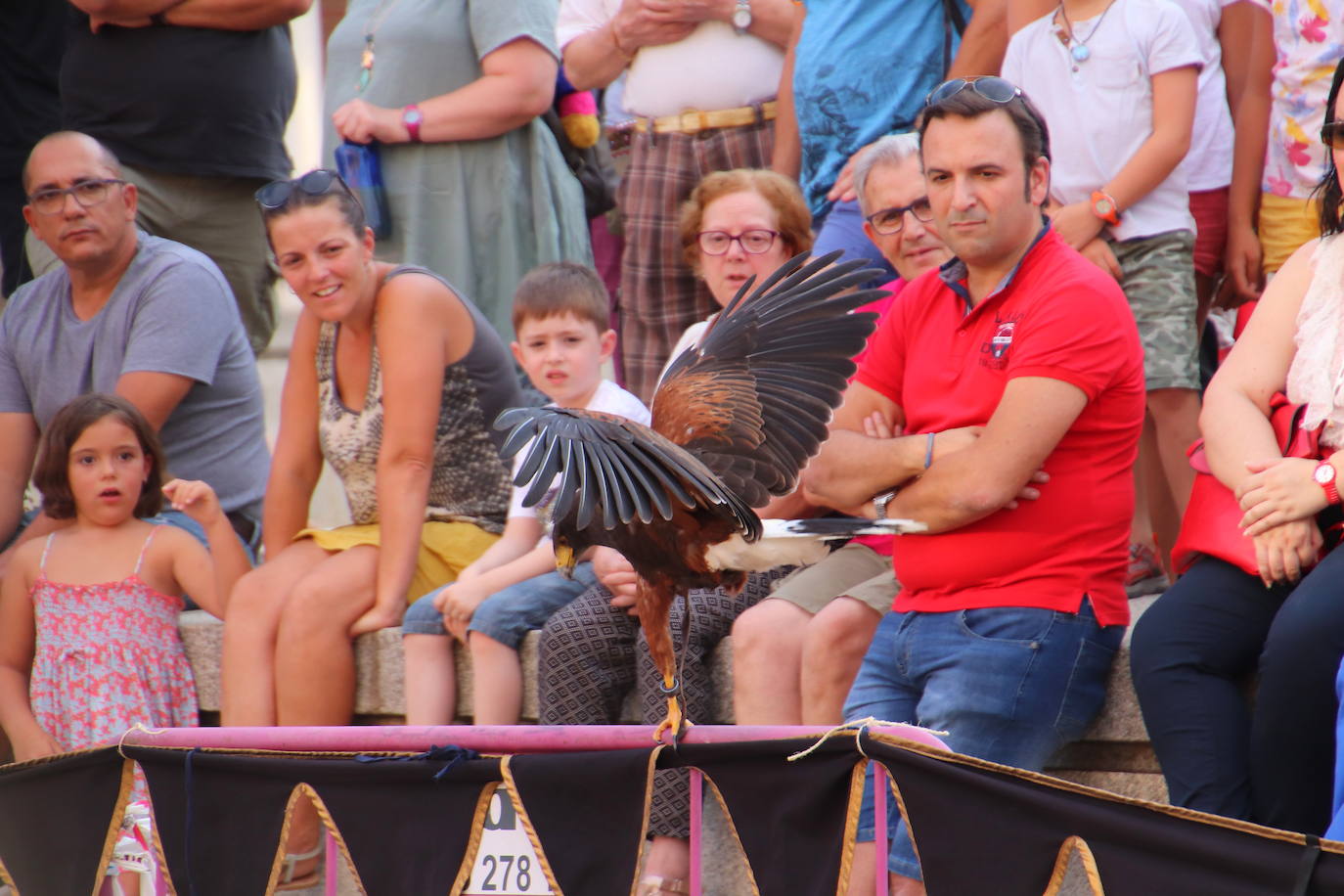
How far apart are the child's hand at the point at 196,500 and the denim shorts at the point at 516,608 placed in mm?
647

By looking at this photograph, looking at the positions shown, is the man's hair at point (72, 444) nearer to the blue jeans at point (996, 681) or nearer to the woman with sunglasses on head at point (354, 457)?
the woman with sunglasses on head at point (354, 457)

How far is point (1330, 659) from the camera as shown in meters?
2.28

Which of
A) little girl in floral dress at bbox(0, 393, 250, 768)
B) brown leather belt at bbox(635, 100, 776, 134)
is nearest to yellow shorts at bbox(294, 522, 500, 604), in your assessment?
little girl in floral dress at bbox(0, 393, 250, 768)

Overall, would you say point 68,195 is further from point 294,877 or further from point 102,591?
point 294,877

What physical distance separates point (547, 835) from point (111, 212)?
292 cm

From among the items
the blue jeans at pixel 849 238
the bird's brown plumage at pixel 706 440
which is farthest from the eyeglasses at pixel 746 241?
the bird's brown plumage at pixel 706 440

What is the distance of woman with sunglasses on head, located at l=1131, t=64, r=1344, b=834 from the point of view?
233 centimetres

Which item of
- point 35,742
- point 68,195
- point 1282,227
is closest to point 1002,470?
point 1282,227

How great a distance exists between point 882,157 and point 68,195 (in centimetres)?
242

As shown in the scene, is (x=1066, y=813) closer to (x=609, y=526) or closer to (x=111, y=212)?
(x=609, y=526)

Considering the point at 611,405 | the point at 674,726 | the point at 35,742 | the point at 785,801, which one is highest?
the point at 611,405

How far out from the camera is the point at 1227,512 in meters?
2.62

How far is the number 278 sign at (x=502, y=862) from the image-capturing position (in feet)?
7.46

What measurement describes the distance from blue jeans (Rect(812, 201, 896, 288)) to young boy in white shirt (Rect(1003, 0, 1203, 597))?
482 millimetres
